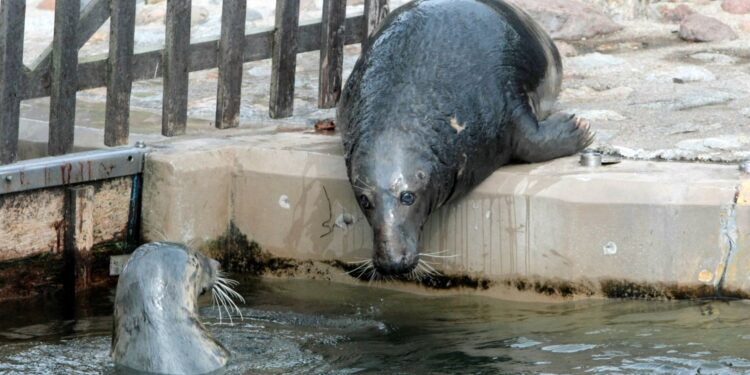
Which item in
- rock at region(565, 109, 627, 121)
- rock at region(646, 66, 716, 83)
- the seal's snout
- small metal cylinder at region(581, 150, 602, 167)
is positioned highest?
rock at region(646, 66, 716, 83)

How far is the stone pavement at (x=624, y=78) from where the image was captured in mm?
8023

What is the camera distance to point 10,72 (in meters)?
7.25

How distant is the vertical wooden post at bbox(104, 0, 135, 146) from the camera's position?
7668mm

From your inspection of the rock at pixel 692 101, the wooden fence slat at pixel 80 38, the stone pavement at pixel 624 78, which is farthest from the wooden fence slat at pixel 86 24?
the rock at pixel 692 101

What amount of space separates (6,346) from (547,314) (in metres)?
2.63

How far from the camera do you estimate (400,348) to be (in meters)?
6.34

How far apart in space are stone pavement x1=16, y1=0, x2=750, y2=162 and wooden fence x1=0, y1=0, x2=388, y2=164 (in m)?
0.25

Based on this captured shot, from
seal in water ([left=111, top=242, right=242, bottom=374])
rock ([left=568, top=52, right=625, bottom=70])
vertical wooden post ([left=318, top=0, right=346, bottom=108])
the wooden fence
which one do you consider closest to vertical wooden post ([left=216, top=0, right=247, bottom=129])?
the wooden fence

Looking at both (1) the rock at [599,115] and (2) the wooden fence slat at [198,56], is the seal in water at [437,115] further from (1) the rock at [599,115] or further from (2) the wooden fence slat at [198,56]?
(2) the wooden fence slat at [198,56]

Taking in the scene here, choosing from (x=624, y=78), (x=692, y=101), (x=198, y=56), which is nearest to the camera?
(x=198, y=56)

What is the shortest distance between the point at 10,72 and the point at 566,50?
482 cm

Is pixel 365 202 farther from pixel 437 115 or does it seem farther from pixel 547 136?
pixel 547 136

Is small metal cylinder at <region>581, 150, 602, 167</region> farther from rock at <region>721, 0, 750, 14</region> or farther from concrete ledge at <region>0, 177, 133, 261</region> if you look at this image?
rock at <region>721, 0, 750, 14</region>

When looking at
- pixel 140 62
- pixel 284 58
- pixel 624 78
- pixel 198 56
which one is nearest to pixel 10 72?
pixel 140 62
